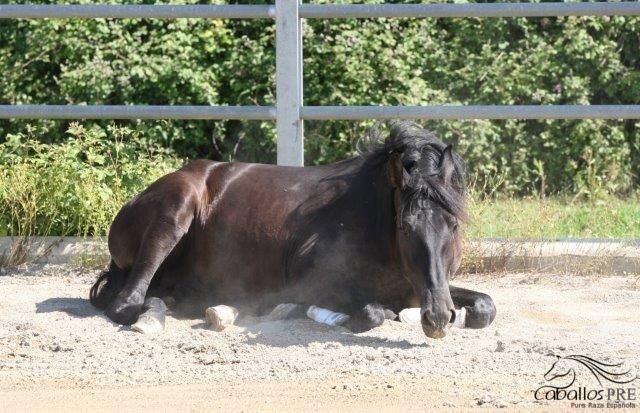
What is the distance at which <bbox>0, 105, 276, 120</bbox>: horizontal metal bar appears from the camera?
24.9 feet

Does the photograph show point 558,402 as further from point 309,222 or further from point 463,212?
point 309,222

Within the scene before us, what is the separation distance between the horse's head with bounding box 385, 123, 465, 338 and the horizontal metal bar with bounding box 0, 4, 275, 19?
2193mm

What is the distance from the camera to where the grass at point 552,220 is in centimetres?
777

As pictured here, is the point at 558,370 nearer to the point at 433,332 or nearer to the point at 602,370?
the point at 602,370

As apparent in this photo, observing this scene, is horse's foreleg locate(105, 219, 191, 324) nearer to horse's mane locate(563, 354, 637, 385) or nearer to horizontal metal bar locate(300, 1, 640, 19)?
horizontal metal bar locate(300, 1, 640, 19)

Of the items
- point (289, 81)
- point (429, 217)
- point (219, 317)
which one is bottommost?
point (219, 317)

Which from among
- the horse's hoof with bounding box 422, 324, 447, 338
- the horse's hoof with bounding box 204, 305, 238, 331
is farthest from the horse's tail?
the horse's hoof with bounding box 422, 324, 447, 338

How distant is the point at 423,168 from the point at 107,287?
2.06 metres

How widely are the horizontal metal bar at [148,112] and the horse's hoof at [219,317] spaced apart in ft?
6.20

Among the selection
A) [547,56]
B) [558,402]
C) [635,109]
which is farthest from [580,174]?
[558,402]

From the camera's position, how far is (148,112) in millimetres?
7660

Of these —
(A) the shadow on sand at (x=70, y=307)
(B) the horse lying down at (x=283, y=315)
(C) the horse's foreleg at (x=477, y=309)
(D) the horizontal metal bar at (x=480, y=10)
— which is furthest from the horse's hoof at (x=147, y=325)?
(D) the horizontal metal bar at (x=480, y=10)

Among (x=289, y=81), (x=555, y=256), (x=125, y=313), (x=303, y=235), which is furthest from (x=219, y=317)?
(x=555, y=256)

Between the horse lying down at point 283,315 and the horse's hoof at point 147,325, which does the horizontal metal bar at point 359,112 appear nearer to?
A: the horse lying down at point 283,315
